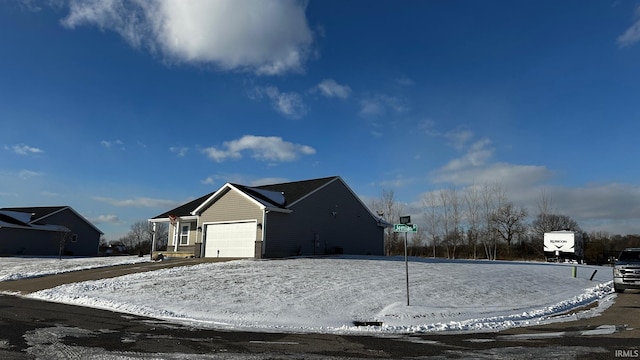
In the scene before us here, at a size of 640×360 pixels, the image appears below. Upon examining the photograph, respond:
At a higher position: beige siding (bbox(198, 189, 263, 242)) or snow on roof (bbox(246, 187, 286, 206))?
snow on roof (bbox(246, 187, 286, 206))

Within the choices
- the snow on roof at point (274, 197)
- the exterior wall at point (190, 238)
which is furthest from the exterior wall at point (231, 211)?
the exterior wall at point (190, 238)

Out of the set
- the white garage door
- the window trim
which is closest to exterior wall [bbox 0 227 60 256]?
the window trim

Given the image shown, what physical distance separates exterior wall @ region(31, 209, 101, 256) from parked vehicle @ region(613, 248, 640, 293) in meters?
45.6

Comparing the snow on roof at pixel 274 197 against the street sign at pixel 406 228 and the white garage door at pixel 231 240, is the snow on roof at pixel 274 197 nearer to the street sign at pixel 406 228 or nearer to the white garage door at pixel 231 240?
the white garage door at pixel 231 240

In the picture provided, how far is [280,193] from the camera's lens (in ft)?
99.3

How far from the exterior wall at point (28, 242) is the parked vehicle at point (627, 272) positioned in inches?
1780

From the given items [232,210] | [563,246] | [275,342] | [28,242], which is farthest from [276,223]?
[563,246]

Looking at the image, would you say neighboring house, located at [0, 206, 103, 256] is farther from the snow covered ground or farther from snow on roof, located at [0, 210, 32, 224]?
the snow covered ground

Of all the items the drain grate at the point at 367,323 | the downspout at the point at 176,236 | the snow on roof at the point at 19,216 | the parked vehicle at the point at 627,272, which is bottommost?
the drain grate at the point at 367,323

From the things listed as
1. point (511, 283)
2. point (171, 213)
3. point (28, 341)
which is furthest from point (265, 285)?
point (171, 213)

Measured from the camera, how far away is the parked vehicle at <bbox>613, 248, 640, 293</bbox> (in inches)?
697

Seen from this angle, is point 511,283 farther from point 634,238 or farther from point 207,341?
point 634,238

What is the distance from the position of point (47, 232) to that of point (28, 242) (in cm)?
200

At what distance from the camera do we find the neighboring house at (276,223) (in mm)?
26859
